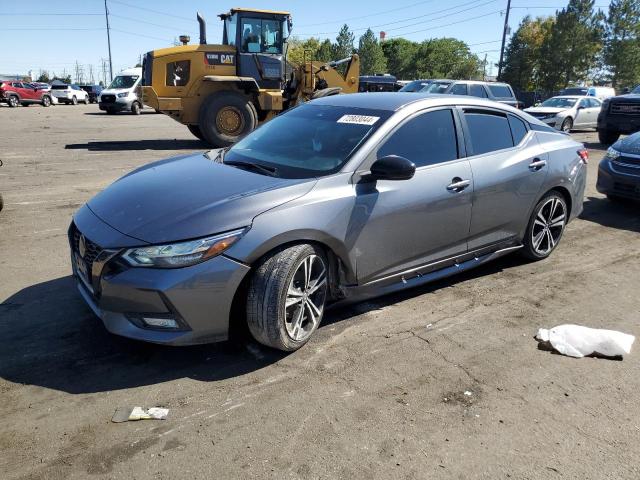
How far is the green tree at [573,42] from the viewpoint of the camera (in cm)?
5334

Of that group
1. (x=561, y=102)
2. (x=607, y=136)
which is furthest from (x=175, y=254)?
(x=561, y=102)

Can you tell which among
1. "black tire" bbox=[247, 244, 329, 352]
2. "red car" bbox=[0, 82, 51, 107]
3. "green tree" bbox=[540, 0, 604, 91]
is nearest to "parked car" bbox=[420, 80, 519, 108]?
"black tire" bbox=[247, 244, 329, 352]

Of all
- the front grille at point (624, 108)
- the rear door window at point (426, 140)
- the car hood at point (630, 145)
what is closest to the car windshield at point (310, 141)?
the rear door window at point (426, 140)

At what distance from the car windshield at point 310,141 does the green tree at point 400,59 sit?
3153 inches

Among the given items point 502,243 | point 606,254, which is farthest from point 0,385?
point 606,254

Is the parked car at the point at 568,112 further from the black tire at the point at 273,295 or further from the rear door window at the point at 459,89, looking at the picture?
the black tire at the point at 273,295

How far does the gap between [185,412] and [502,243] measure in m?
3.18

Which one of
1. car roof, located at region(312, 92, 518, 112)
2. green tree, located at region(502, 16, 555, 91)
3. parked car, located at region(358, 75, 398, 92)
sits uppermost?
green tree, located at region(502, 16, 555, 91)

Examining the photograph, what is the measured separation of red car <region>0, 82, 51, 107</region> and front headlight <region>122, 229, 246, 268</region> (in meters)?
38.0

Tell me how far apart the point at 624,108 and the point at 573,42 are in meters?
46.5

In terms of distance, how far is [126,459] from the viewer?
242 centimetres

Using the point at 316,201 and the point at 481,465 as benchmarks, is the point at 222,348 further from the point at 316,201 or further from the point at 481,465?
the point at 481,465

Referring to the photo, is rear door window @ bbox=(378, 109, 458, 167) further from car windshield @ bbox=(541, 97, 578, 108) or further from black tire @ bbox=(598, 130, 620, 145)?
car windshield @ bbox=(541, 97, 578, 108)

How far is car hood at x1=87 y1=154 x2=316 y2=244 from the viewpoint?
2.98 m
